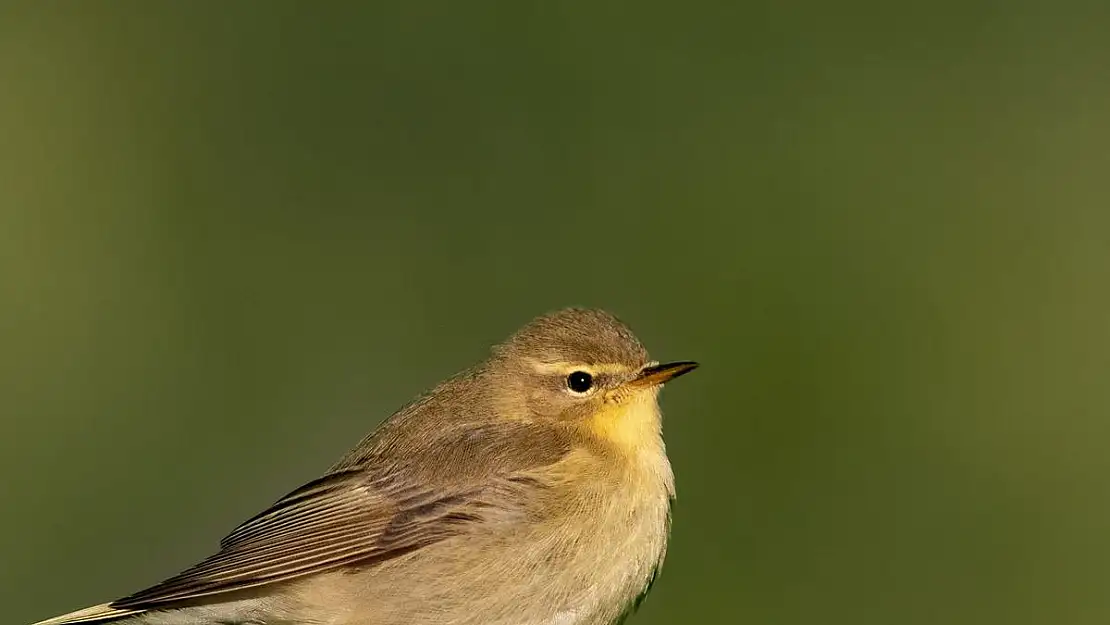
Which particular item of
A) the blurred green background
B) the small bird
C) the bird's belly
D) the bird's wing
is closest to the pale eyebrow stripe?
the small bird

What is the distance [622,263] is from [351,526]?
5.49 m

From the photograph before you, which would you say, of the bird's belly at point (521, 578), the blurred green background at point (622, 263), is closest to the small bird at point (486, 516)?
the bird's belly at point (521, 578)

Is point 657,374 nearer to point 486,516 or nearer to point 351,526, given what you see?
point 486,516

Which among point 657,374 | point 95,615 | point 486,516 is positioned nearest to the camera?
point 95,615

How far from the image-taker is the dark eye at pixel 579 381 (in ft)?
19.0

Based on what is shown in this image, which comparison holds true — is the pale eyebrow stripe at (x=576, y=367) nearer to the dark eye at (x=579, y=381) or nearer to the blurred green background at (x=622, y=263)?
the dark eye at (x=579, y=381)

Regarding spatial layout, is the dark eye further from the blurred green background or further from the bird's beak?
the blurred green background

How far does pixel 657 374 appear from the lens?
575 cm

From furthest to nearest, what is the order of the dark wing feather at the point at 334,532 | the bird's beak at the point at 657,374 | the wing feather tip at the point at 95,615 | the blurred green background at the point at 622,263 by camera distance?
the blurred green background at the point at 622,263 → the bird's beak at the point at 657,374 → the dark wing feather at the point at 334,532 → the wing feather tip at the point at 95,615

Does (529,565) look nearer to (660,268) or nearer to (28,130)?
(660,268)

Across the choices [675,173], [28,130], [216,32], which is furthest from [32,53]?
[675,173]

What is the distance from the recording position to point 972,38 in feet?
40.9

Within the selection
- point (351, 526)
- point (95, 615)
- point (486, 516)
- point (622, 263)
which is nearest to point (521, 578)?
point (486, 516)

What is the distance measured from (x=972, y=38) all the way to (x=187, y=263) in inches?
245
